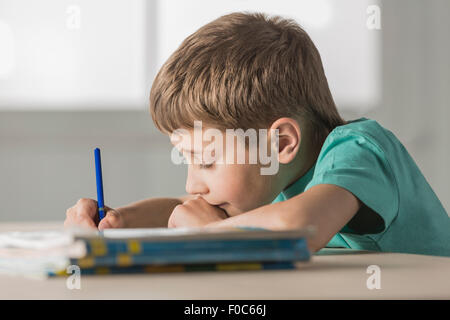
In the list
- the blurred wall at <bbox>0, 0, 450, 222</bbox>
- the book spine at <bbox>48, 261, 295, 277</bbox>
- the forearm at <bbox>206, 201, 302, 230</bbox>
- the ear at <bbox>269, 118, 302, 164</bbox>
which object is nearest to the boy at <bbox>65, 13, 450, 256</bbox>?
the ear at <bbox>269, 118, 302, 164</bbox>

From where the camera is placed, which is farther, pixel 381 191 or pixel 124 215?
pixel 124 215

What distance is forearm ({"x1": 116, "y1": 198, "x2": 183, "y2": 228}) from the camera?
3.73 ft

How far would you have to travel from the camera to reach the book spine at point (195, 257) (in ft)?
1.58

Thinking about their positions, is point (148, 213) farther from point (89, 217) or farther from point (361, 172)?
point (361, 172)

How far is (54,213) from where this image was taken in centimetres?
266

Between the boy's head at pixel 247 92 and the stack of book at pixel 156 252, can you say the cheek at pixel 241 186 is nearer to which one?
the boy's head at pixel 247 92

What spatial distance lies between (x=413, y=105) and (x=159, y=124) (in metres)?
2.06

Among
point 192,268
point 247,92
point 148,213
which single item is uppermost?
point 247,92

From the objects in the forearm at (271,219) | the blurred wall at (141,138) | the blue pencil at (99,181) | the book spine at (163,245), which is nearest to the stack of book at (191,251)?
the book spine at (163,245)

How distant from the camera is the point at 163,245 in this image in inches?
19.2

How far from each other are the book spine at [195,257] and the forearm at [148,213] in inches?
23.8

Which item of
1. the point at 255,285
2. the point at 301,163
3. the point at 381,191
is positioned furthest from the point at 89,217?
the point at 255,285

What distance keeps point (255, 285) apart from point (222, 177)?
1.72 feet
